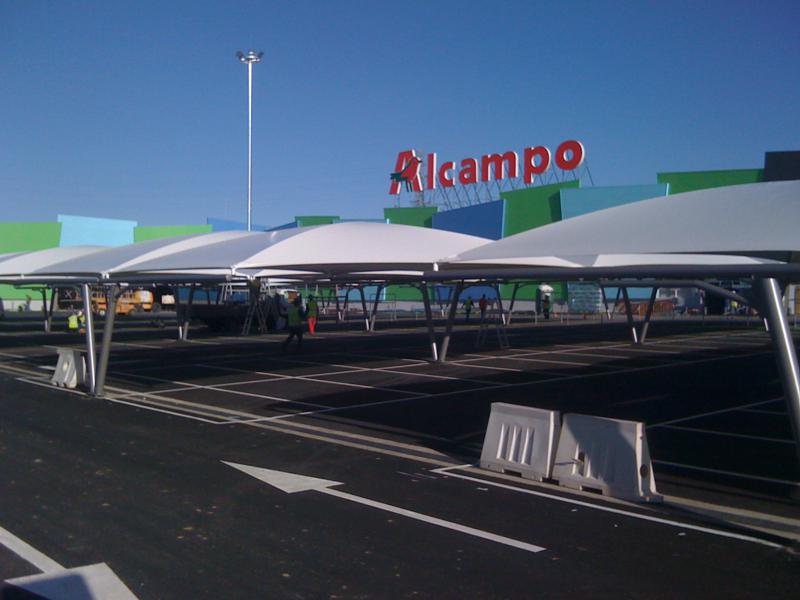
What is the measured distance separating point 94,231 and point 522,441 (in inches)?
2209

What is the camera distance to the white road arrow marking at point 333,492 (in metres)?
7.56

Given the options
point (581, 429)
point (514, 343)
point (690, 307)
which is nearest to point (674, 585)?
point (581, 429)

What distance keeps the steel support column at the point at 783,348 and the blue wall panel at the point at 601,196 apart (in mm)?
41057

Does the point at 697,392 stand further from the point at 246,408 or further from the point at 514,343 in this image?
the point at 514,343

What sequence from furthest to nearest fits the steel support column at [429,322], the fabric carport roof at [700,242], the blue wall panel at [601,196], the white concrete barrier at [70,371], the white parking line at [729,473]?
the blue wall panel at [601,196], the steel support column at [429,322], the white concrete barrier at [70,371], the white parking line at [729,473], the fabric carport roof at [700,242]

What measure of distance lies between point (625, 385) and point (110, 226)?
5069 centimetres

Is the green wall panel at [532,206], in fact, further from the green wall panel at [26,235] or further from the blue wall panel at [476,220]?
the green wall panel at [26,235]

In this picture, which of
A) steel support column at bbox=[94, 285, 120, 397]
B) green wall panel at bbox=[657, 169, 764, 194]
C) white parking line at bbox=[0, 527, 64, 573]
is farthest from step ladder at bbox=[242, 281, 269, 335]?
white parking line at bbox=[0, 527, 64, 573]

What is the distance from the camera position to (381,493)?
30.2 ft

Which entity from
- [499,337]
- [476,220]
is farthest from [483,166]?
[499,337]

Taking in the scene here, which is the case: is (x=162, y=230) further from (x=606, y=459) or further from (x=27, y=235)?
(x=606, y=459)

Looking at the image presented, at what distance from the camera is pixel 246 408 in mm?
15562

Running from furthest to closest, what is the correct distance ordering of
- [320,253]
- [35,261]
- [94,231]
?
1. [94,231]
2. [35,261]
3. [320,253]

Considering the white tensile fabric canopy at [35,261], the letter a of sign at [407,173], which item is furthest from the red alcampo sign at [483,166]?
the white tensile fabric canopy at [35,261]
